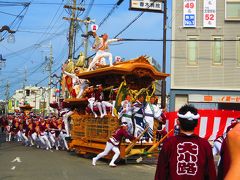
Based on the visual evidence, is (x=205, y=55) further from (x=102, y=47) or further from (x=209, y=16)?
(x=102, y=47)

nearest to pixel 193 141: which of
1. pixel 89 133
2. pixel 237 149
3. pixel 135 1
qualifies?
pixel 237 149

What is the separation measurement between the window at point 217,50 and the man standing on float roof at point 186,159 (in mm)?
28313

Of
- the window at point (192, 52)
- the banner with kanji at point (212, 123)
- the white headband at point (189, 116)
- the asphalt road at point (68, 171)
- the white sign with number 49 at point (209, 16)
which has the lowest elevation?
the asphalt road at point (68, 171)

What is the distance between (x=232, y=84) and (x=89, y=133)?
1582 centimetres

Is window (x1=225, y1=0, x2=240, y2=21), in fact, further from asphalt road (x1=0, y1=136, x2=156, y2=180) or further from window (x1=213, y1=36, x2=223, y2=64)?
asphalt road (x1=0, y1=136, x2=156, y2=180)

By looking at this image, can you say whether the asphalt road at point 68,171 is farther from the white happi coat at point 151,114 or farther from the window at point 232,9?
the window at point 232,9

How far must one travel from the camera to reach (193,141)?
4.89 m

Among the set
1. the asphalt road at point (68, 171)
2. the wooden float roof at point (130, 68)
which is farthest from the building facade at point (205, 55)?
the asphalt road at point (68, 171)

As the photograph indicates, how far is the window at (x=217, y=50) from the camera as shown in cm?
3244

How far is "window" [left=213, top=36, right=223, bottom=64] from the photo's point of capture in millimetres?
32438

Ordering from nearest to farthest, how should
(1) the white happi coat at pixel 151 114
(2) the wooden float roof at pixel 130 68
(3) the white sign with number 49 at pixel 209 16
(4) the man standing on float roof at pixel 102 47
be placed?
(2) the wooden float roof at pixel 130 68 < (1) the white happi coat at pixel 151 114 < (4) the man standing on float roof at pixel 102 47 < (3) the white sign with number 49 at pixel 209 16

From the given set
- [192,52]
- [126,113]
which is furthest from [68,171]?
[192,52]

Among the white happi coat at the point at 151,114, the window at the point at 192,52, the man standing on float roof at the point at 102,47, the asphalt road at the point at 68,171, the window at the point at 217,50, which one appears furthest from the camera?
the window at the point at 192,52

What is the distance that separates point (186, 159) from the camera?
484cm
